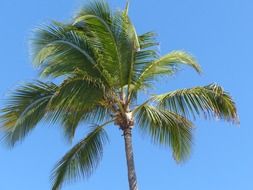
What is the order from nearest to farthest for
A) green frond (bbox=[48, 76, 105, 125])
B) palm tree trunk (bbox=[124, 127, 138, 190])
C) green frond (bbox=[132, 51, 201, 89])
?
green frond (bbox=[48, 76, 105, 125]) → palm tree trunk (bbox=[124, 127, 138, 190]) → green frond (bbox=[132, 51, 201, 89])

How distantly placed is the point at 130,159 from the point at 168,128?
5.44ft

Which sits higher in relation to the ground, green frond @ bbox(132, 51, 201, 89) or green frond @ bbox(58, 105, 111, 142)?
green frond @ bbox(132, 51, 201, 89)

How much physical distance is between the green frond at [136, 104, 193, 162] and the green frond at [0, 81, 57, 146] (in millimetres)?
2408

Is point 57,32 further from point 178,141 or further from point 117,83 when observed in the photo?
point 178,141

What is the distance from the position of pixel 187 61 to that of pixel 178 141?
2145mm

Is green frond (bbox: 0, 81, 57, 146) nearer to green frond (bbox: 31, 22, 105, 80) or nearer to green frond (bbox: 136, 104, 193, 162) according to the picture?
green frond (bbox: 31, 22, 105, 80)

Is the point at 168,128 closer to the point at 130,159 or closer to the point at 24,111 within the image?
the point at 130,159

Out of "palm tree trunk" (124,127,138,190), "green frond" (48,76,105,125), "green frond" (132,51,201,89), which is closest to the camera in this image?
"green frond" (48,76,105,125)

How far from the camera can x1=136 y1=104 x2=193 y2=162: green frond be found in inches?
600

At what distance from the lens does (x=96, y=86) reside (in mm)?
14234

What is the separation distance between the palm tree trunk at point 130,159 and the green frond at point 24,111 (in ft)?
6.60

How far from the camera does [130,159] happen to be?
14.4 meters

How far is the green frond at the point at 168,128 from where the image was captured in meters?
15.2

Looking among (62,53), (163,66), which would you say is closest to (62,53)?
(62,53)
